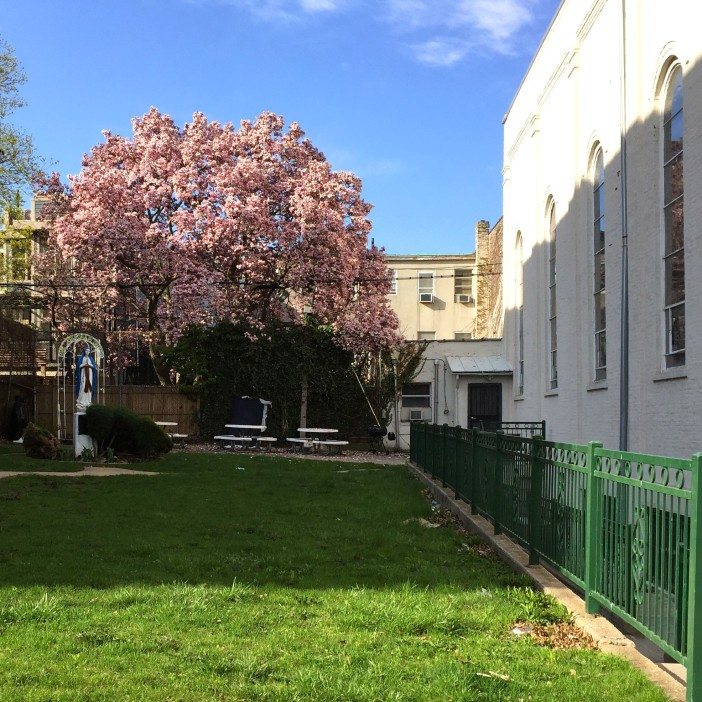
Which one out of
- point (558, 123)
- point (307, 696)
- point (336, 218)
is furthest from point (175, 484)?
point (336, 218)

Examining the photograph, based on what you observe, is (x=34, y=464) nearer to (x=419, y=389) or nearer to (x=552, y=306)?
(x=552, y=306)

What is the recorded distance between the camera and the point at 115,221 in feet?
A: 103

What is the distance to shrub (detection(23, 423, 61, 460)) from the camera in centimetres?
2025

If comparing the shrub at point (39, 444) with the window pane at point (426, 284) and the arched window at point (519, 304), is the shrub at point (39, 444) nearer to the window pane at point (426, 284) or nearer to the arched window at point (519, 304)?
the arched window at point (519, 304)

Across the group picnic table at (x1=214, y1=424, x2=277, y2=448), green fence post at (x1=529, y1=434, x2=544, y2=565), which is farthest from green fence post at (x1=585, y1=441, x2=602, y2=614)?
picnic table at (x1=214, y1=424, x2=277, y2=448)

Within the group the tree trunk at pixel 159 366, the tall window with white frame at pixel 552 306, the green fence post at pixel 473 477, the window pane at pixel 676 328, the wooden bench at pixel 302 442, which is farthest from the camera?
the tree trunk at pixel 159 366

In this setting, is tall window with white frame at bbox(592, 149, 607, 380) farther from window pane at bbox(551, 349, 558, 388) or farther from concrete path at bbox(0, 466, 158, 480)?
concrete path at bbox(0, 466, 158, 480)

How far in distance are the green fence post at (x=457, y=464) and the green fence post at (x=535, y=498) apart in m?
4.99

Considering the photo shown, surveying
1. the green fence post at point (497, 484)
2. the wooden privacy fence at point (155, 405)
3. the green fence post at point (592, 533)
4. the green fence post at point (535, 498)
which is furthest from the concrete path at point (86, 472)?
the wooden privacy fence at point (155, 405)

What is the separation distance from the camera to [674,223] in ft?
47.0

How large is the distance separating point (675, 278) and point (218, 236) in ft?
63.2

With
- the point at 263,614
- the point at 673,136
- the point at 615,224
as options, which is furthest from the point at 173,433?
the point at 263,614

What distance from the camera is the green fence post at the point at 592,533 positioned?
19.7 feet

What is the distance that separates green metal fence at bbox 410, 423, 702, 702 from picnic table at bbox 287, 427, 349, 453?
19231 millimetres
